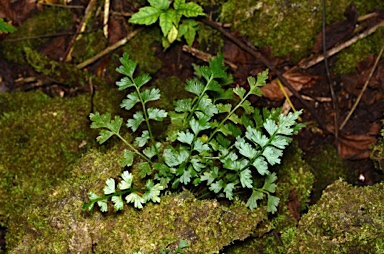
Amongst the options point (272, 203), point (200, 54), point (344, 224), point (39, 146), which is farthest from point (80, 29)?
point (344, 224)

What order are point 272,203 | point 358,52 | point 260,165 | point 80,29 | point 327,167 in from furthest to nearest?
point 80,29
point 358,52
point 327,167
point 272,203
point 260,165

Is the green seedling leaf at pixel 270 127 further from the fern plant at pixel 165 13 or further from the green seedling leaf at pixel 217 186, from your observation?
the fern plant at pixel 165 13

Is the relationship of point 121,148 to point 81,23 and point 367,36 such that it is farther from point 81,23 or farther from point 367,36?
point 367,36

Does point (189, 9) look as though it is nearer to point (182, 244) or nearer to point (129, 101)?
→ point (129, 101)

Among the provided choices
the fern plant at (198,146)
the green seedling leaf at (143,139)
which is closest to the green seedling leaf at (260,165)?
the fern plant at (198,146)

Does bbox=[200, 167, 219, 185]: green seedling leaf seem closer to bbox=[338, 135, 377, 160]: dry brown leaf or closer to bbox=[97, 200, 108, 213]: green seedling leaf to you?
bbox=[97, 200, 108, 213]: green seedling leaf
